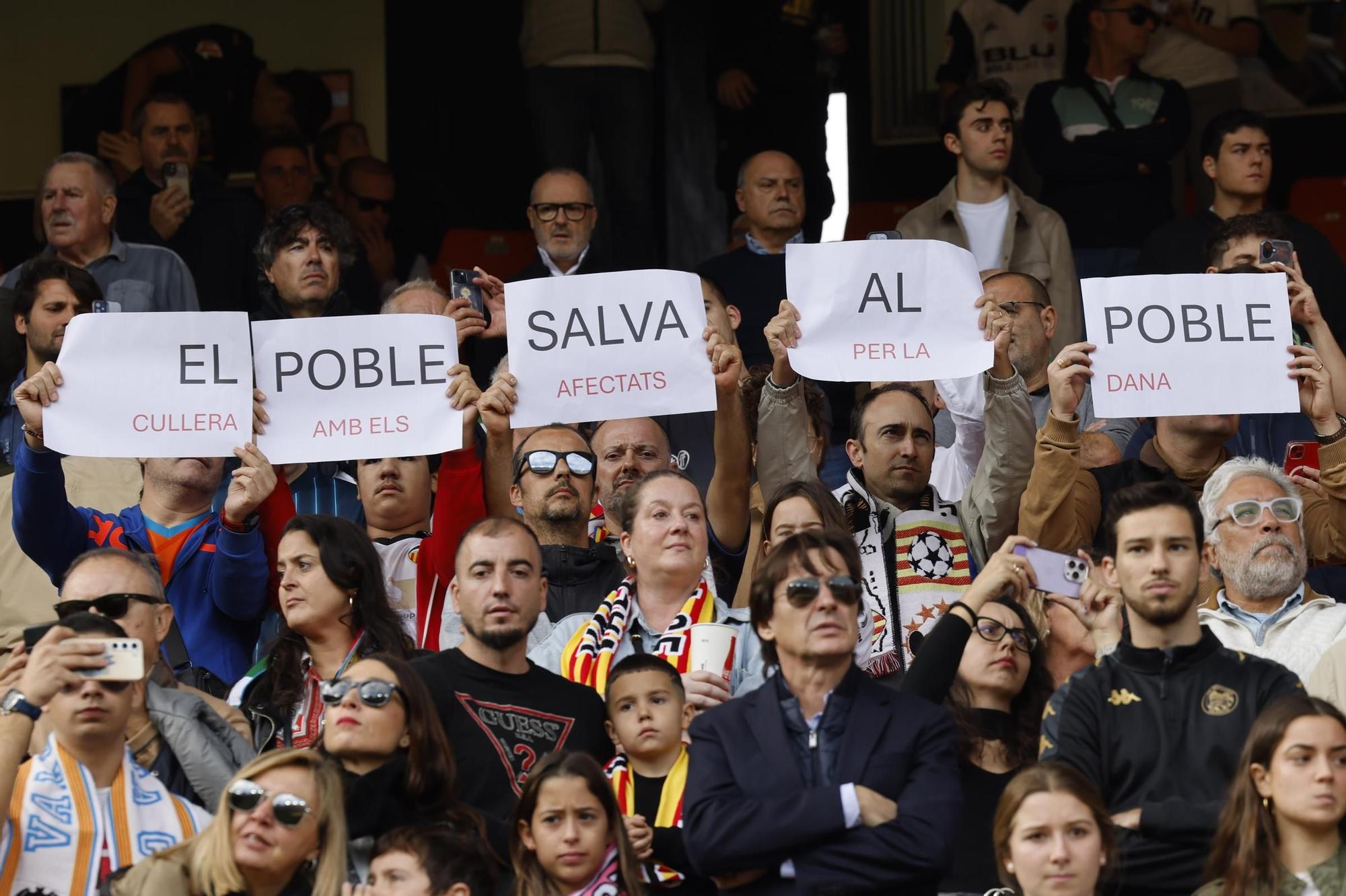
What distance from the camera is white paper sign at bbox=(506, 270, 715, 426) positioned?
7832 millimetres

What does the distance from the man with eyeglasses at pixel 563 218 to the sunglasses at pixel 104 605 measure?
11.6ft

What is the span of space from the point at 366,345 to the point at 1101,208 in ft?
14.5

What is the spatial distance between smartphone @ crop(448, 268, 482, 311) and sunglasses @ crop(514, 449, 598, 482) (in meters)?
0.56

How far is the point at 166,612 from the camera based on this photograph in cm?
712

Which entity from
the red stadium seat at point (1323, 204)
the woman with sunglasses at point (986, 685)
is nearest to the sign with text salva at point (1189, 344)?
the woman with sunglasses at point (986, 685)

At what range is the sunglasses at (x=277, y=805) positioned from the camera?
6.12m

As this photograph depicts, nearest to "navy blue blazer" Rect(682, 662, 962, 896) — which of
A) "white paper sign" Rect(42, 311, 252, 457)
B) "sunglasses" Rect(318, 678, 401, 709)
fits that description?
"sunglasses" Rect(318, 678, 401, 709)

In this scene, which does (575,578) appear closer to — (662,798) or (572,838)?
(662,798)

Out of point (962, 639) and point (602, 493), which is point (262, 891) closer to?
point (962, 639)

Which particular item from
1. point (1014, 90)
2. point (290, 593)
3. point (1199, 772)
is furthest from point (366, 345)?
point (1014, 90)

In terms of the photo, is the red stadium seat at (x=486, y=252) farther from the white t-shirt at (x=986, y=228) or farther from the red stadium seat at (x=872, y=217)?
the white t-shirt at (x=986, y=228)

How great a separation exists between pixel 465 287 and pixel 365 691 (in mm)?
2166

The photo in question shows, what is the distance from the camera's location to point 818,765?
6.16 metres

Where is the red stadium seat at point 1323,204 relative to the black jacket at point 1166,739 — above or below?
above
